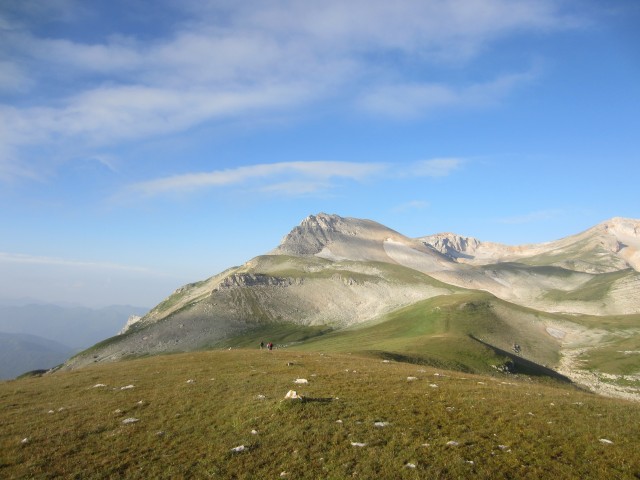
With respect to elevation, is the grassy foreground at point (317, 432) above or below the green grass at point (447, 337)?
above

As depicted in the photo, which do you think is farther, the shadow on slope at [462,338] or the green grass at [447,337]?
the shadow on slope at [462,338]

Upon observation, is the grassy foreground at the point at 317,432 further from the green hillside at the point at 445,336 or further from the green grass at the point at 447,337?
the green grass at the point at 447,337

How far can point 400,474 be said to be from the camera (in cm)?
1703

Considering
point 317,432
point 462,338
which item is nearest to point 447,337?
point 462,338

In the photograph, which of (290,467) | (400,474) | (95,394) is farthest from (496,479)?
(95,394)

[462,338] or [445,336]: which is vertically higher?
[445,336]

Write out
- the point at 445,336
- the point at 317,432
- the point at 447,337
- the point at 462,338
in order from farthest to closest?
the point at 445,336
the point at 447,337
the point at 462,338
the point at 317,432

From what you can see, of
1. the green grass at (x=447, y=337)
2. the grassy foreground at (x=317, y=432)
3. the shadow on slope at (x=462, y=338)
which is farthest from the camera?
the shadow on slope at (x=462, y=338)

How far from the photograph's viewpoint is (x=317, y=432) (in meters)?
21.7

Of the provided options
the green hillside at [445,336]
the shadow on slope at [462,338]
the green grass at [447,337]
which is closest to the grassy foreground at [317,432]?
the shadow on slope at [462,338]

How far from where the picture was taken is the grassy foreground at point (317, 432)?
1811 cm

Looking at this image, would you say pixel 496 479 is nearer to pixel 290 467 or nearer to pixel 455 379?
pixel 290 467

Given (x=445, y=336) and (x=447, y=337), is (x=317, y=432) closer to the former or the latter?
(x=447, y=337)

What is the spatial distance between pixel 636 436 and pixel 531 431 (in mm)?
5564
